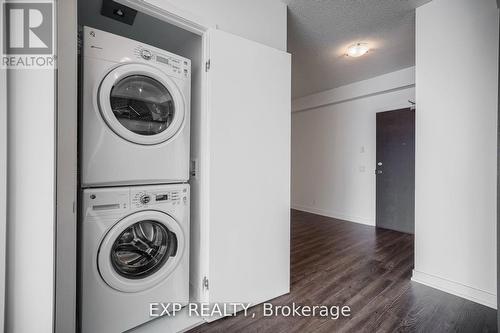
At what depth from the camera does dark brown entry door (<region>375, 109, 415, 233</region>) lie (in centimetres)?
327

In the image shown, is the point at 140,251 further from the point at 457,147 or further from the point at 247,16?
the point at 457,147

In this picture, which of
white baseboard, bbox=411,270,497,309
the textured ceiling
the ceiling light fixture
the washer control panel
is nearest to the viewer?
the washer control panel

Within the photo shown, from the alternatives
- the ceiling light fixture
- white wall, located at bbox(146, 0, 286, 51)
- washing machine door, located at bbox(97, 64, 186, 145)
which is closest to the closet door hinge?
washing machine door, located at bbox(97, 64, 186, 145)

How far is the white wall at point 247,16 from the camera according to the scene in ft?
4.67

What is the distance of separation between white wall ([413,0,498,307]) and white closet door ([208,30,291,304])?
4.20ft

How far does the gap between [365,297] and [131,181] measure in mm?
1856

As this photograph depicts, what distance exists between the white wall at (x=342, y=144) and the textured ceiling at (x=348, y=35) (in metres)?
0.34

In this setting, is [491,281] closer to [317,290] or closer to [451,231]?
[451,231]

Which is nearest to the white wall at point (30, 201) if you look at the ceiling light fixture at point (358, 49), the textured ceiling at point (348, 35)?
the textured ceiling at point (348, 35)

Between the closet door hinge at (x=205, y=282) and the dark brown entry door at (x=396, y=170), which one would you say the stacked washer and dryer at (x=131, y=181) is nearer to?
the closet door hinge at (x=205, y=282)

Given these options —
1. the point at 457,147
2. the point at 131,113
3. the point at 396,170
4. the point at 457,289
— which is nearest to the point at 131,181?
the point at 131,113

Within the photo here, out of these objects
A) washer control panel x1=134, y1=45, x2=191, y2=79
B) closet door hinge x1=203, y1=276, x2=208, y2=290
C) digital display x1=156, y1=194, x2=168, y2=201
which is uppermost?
washer control panel x1=134, y1=45, x2=191, y2=79

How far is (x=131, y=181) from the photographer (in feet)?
4.18

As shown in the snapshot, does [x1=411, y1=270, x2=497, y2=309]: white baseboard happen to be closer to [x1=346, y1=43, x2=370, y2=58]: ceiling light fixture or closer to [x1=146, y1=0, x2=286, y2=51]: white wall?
[x1=146, y1=0, x2=286, y2=51]: white wall
